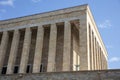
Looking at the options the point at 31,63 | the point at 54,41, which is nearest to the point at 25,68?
the point at 31,63

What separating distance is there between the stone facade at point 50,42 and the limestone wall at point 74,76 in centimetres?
727

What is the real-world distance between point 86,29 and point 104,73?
1020 cm

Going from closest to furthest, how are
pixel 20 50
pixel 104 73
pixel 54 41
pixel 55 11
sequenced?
pixel 104 73 → pixel 54 41 → pixel 55 11 → pixel 20 50

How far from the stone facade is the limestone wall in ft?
23.9

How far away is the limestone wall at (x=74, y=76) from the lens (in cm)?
1235

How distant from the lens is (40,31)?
2514cm

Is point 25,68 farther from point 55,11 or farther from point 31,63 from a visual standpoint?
point 55,11

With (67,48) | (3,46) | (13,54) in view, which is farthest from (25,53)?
(67,48)

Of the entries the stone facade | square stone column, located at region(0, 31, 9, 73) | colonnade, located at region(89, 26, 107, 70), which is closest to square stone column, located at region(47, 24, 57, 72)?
the stone facade

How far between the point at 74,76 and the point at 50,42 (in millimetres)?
10772

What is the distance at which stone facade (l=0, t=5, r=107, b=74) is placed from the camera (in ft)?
73.3

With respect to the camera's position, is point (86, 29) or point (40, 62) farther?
point (40, 62)

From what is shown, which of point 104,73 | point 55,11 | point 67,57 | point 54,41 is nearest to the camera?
point 104,73

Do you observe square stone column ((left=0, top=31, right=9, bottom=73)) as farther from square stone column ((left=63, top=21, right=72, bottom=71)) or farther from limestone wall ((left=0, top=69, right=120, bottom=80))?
limestone wall ((left=0, top=69, right=120, bottom=80))
